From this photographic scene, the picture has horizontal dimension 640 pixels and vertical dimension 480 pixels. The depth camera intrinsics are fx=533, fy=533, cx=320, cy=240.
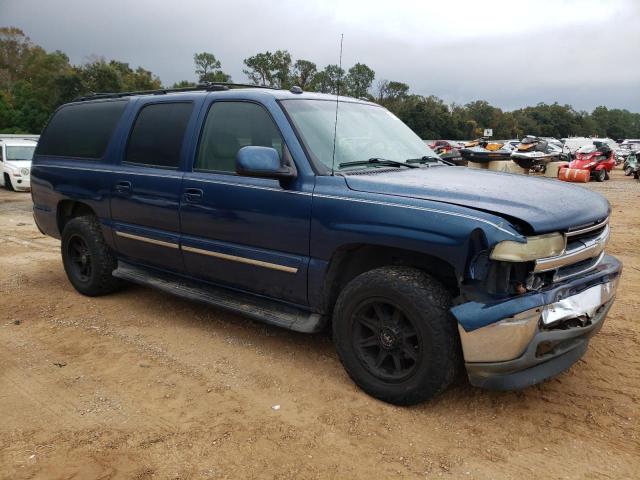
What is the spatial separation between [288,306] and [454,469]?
157 cm

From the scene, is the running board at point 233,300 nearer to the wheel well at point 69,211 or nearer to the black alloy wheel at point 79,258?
the black alloy wheel at point 79,258

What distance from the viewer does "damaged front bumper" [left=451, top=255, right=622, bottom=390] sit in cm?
272

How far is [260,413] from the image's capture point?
315cm

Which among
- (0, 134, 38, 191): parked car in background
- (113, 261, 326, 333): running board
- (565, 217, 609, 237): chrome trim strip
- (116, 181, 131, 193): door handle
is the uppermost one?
(565, 217, 609, 237): chrome trim strip

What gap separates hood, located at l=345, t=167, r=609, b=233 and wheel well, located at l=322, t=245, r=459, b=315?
377 millimetres

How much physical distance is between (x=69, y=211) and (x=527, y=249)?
465 cm

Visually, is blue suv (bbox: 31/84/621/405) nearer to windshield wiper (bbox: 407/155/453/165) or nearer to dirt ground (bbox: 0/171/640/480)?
windshield wiper (bbox: 407/155/453/165)

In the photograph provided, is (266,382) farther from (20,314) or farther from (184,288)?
(20,314)

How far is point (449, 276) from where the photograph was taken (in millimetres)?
3148

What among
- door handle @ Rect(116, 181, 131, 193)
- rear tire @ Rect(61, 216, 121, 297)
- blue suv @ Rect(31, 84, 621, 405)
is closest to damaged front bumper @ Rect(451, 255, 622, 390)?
blue suv @ Rect(31, 84, 621, 405)

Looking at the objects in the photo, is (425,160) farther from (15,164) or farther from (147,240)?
(15,164)

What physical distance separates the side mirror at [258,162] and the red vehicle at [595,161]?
19.2m

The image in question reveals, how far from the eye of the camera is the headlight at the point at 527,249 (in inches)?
105

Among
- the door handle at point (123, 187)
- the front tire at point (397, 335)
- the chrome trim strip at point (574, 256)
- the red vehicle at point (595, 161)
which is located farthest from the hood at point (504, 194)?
the red vehicle at point (595, 161)
